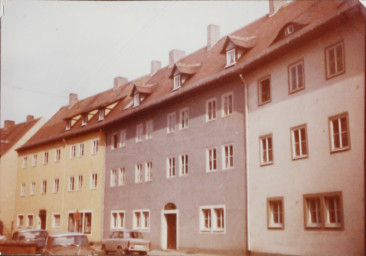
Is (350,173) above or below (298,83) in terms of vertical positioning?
below

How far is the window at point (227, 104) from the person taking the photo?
19.2 meters

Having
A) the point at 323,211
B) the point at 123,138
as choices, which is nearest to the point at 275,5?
the point at 123,138

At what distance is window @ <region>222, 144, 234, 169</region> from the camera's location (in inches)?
741

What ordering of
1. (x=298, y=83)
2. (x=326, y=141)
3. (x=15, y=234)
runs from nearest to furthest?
1. (x=15, y=234)
2. (x=326, y=141)
3. (x=298, y=83)

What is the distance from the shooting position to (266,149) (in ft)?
55.6

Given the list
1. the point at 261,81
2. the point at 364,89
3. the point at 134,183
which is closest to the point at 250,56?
the point at 261,81

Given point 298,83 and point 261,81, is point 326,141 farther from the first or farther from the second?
point 261,81

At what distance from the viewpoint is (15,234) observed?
10.2 meters

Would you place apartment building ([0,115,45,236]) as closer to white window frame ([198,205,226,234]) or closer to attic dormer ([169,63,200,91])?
white window frame ([198,205,226,234])

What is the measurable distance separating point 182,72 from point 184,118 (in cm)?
227

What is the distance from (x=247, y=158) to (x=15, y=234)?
389 inches

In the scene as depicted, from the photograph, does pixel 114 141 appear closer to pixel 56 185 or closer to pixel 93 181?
pixel 93 181

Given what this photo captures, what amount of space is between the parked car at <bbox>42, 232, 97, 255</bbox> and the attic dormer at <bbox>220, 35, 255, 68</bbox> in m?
11.3

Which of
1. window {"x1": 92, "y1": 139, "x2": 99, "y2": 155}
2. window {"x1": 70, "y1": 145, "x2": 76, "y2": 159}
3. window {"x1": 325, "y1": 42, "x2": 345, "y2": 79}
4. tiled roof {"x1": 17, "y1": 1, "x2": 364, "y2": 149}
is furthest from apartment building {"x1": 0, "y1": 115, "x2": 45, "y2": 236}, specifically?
window {"x1": 325, "y1": 42, "x2": 345, "y2": 79}
